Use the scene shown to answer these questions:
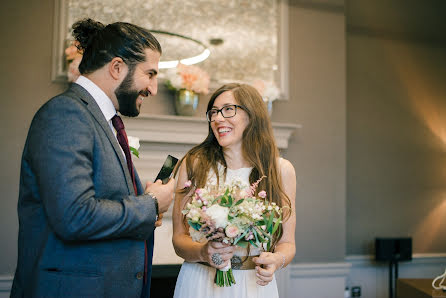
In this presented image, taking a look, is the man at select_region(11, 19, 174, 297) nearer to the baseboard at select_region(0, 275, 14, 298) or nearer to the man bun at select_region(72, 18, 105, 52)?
the man bun at select_region(72, 18, 105, 52)

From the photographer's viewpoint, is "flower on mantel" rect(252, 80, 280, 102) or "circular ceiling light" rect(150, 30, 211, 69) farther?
"circular ceiling light" rect(150, 30, 211, 69)

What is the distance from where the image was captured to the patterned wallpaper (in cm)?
348

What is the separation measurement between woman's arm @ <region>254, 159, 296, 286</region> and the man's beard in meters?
0.87

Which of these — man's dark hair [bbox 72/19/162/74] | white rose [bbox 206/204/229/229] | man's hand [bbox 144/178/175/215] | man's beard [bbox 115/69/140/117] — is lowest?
white rose [bbox 206/204/229/229]

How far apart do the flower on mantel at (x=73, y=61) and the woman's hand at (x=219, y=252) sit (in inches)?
77.5

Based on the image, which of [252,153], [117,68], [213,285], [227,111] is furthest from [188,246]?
[117,68]

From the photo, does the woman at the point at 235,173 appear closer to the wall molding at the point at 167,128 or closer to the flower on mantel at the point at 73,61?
the wall molding at the point at 167,128

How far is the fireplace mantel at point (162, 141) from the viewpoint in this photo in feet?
10.8

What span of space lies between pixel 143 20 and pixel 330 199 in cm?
240

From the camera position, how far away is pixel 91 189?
132 cm

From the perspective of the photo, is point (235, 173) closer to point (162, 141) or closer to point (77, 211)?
point (77, 211)

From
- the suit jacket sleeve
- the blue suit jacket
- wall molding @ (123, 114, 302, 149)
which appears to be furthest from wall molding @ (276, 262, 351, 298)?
the suit jacket sleeve

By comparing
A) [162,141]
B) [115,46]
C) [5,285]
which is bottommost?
[5,285]

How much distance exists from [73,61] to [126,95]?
1730mm
